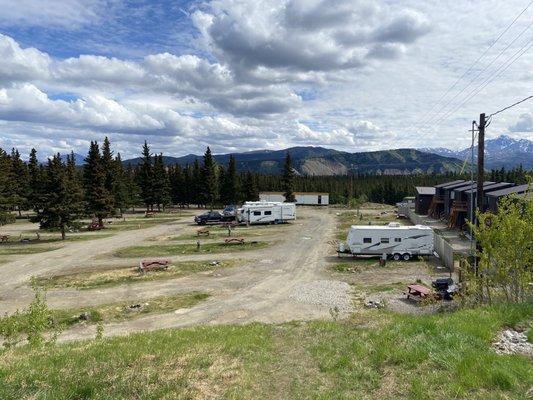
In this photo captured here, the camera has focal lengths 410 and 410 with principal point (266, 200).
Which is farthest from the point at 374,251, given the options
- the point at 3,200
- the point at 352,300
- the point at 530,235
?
the point at 3,200

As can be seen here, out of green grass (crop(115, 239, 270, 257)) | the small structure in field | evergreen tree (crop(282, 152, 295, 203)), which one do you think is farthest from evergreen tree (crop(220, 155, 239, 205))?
green grass (crop(115, 239, 270, 257))

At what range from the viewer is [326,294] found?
26.8m

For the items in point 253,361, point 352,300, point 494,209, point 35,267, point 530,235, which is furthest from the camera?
point 494,209

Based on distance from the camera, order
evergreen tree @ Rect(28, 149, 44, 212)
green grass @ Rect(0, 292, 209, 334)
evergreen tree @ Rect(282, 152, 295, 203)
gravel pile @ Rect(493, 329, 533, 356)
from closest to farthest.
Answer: gravel pile @ Rect(493, 329, 533, 356) < green grass @ Rect(0, 292, 209, 334) < evergreen tree @ Rect(28, 149, 44, 212) < evergreen tree @ Rect(282, 152, 295, 203)

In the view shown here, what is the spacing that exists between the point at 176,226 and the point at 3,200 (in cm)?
2289

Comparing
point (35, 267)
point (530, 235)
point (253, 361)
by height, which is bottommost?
point (35, 267)

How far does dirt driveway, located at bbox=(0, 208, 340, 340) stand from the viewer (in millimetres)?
22172

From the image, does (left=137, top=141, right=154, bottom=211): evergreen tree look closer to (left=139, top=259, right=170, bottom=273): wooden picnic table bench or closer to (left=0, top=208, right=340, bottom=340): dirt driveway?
(left=0, top=208, right=340, bottom=340): dirt driveway

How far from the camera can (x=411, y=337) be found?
10180 millimetres

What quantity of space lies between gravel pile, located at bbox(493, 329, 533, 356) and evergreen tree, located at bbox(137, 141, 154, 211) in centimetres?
7814

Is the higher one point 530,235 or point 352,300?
point 530,235

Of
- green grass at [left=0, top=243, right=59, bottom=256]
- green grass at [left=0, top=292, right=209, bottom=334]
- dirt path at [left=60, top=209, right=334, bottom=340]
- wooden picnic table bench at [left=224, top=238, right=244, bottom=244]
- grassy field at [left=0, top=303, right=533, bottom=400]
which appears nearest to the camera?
grassy field at [left=0, top=303, right=533, bottom=400]

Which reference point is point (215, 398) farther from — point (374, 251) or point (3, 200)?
point (3, 200)

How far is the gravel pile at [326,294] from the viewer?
24.8m
